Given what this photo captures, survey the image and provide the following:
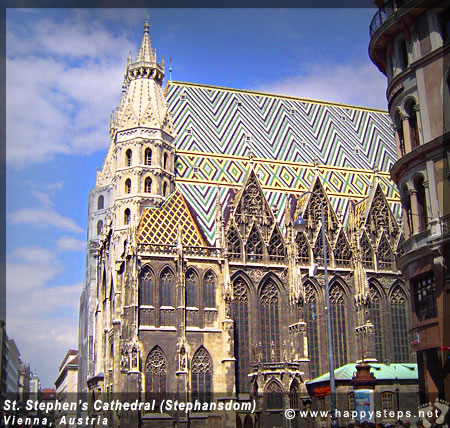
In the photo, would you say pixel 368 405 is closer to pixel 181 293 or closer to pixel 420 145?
pixel 420 145

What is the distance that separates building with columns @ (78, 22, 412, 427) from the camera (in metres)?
41.7

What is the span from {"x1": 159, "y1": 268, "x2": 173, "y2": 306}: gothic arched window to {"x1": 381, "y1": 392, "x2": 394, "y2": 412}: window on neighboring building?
14.2 meters

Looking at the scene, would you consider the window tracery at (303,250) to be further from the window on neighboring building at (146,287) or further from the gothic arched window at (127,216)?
the gothic arched window at (127,216)

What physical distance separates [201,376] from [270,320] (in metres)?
6.44

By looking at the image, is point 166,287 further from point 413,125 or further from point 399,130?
point 413,125

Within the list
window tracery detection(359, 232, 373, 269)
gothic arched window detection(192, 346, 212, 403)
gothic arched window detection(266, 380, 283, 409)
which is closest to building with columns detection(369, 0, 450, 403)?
gothic arched window detection(266, 380, 283, 409)

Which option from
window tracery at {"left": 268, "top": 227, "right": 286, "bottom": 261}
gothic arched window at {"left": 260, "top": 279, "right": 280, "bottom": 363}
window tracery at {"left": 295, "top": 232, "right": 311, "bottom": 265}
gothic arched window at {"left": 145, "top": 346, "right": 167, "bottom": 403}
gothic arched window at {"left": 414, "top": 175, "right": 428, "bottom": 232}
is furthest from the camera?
window tracery at {"left": 295, "top": 232, "right": 311, "bottom": 265}

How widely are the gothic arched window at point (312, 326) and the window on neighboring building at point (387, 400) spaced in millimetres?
8090

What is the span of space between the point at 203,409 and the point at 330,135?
28.9m

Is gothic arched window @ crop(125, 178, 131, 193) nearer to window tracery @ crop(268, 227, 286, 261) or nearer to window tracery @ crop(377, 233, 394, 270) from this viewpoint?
window tracery @ crop(268, 227, 286, 261)

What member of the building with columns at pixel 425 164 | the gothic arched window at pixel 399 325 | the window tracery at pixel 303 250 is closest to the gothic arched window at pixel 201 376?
the window tracery at pixel 303 250

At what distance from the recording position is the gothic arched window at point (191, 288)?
1708 inches

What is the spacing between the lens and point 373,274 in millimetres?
48719

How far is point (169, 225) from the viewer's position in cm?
4541
